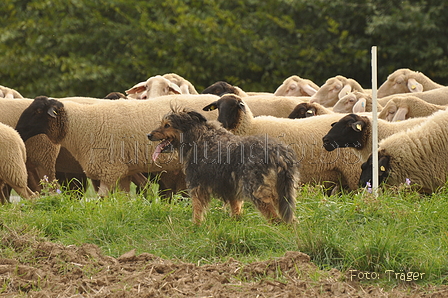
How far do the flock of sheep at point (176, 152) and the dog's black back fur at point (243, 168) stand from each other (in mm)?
1564

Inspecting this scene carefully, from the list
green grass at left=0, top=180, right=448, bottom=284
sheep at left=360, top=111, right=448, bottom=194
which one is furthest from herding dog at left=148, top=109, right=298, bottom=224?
sheep at left=360, top=111, right=448, bottom=194

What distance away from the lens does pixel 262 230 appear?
4836mm

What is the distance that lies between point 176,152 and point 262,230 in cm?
236

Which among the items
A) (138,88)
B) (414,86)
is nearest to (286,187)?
(138,88)

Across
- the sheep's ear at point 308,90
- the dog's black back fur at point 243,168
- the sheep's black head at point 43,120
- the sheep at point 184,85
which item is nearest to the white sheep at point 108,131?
the sheep's black head at point 43,120

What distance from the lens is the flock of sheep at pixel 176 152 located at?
21.8ft

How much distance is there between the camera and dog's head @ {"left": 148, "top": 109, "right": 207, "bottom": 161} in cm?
544

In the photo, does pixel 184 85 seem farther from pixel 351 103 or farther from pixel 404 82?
pixel 404 82

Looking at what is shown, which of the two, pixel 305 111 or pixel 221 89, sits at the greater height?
pixel 221 89

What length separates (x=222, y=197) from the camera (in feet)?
17.1

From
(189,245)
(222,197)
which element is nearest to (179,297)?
(189,245)

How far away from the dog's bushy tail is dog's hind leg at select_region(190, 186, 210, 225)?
1.85 ft

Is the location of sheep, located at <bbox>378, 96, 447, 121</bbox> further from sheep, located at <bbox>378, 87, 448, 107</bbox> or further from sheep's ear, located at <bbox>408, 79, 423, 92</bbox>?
sheep's ear, located at <bbox>408, 79, 423, 92</bbox>

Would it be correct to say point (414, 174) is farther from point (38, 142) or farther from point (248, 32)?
point (248, 32)
